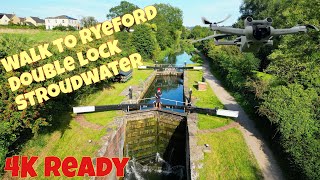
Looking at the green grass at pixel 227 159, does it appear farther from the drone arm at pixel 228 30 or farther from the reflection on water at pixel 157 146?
the drone arm at pixel 228 30

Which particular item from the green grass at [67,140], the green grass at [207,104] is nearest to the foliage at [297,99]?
the green grass at [207,104]

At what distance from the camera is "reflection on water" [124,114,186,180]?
20656 millimetres

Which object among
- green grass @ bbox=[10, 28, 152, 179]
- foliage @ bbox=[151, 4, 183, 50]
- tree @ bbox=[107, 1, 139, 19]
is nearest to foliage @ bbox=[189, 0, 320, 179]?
green grass @ bbox=[10, 28, 152, 179]

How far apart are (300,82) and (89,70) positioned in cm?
1768

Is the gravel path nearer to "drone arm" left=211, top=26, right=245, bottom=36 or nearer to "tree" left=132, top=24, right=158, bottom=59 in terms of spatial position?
"drone arm" left=211, top=26, right=245, bottom=36

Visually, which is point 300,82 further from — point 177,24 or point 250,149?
point 177,24

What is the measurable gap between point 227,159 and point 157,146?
892cm

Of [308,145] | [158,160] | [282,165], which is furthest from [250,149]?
[158,160]

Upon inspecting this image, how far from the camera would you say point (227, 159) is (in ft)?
50.5

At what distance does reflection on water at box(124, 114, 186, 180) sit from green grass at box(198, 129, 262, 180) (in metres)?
4.35

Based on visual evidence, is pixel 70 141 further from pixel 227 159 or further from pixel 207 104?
pixel 207 104

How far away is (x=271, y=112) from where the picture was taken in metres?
16.1

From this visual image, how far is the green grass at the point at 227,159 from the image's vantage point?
14.0 meters

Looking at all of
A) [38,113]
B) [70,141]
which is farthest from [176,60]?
[38,113]
